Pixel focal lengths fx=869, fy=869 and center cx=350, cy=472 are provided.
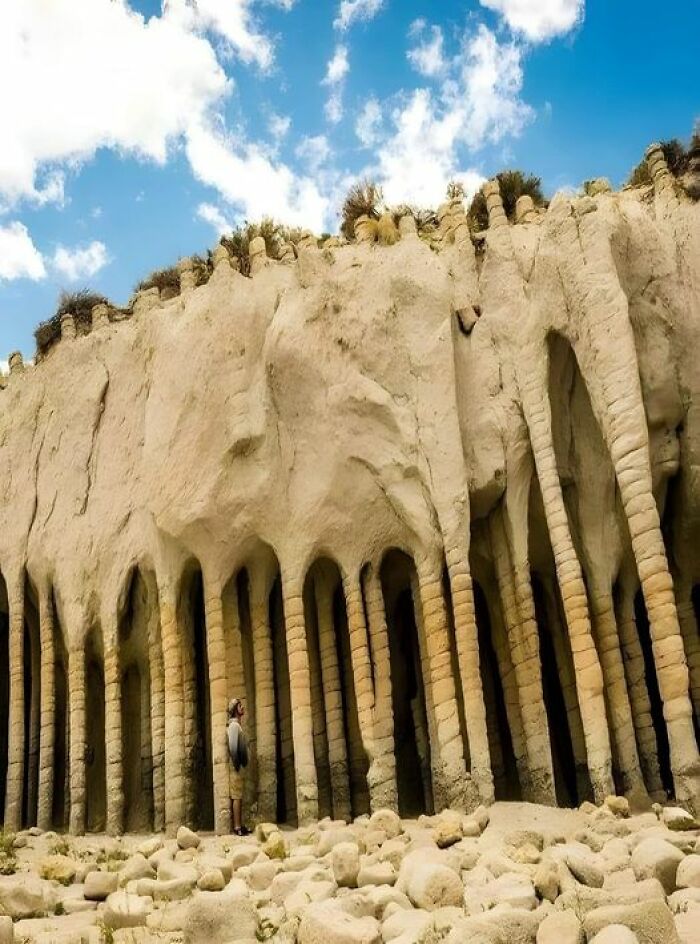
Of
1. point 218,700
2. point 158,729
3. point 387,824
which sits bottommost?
point 387,824

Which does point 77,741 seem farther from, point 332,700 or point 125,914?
point 125,914

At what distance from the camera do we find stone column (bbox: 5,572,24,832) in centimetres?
1725

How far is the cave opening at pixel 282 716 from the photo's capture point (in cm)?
1563

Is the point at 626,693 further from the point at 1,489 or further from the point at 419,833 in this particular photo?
the point at 1,489

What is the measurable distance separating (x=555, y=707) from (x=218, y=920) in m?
12.8

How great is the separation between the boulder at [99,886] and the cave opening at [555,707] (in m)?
9.90

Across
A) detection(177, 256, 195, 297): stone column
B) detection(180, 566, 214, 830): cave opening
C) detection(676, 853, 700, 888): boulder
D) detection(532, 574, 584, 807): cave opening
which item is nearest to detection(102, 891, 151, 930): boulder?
detection(676, 853, 700, 888): boulder

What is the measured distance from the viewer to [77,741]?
668 inches

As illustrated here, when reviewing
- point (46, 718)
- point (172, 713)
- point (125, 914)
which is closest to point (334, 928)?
point (125, 914)

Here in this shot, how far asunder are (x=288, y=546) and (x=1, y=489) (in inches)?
354

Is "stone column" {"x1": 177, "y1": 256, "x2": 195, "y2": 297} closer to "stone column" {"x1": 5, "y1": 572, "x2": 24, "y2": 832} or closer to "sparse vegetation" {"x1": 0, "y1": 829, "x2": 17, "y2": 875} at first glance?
"stone column" {"x1": 5, "y1": 572, "x2": 24, "y2": 832}

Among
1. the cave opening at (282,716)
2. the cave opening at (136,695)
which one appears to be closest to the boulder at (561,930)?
the cave opening at (282,716)

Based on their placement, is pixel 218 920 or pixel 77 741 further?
pixel 77 741

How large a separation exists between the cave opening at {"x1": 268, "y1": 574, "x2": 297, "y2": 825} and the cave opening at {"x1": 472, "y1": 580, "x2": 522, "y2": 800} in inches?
144
